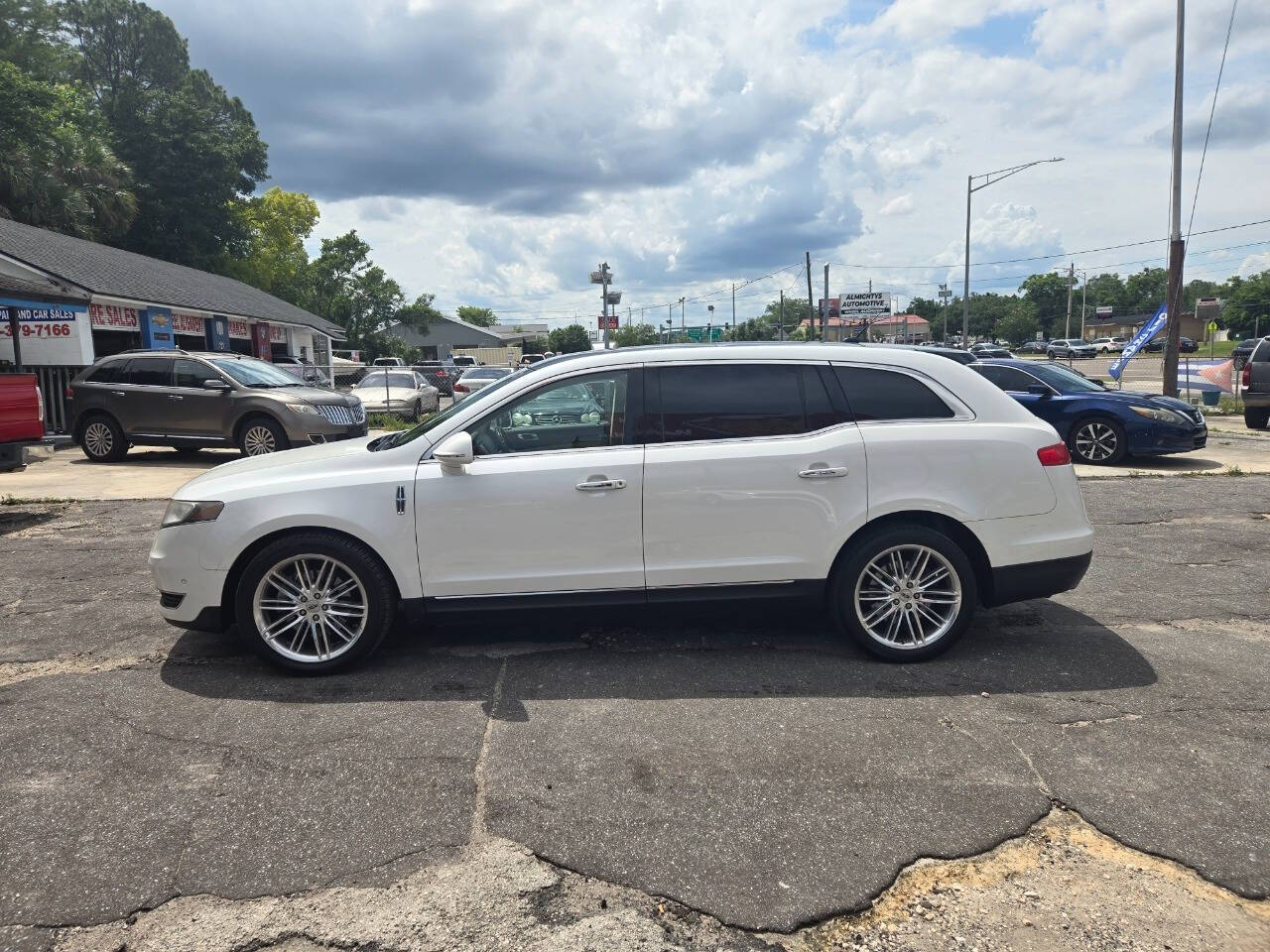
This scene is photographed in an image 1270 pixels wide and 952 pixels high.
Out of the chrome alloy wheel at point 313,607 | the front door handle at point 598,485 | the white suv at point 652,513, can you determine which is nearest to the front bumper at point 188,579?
the white suv at point 652,513

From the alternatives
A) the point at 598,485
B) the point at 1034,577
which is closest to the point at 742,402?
the point at 598,485

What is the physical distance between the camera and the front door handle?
14.4 feet

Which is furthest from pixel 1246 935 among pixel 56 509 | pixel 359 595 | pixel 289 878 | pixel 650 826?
pixel 56 509

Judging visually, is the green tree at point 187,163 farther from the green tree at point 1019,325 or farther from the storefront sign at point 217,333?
the green tree at point 1019,325

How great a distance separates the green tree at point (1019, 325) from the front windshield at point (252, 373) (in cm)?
11612

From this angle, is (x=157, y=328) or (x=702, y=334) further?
(x=702, y=334)

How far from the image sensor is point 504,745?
370 centimetres

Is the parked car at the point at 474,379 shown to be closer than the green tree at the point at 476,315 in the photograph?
Yes

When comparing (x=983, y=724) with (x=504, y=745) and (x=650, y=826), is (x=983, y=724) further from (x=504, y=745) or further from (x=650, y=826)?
(x=504, y=745)

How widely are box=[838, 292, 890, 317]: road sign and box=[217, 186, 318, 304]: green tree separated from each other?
117 feet

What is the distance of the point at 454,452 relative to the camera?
170 inches

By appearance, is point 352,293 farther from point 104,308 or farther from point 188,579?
point 188,579

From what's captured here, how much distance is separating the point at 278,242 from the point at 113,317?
3489 cm

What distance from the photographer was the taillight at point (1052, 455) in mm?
4609
